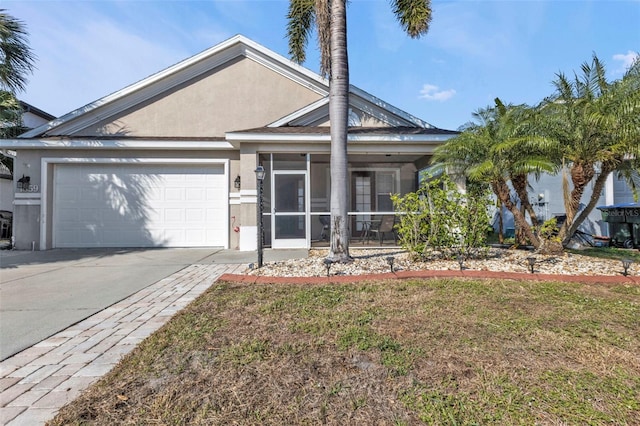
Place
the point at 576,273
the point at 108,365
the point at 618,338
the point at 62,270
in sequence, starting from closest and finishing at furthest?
the point at 108,365 < the point at 618,338 < the point at 576,273 < the point at 62,270

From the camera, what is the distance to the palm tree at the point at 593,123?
553cm

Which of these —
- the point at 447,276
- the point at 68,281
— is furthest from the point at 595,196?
the point at 68,281

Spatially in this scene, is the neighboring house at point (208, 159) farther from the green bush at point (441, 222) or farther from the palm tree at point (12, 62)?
the green bush at point (441, 222)

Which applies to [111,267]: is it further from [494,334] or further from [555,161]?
[555,161]

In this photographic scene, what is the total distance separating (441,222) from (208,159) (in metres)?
7.34

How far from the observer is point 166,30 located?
9.30 m

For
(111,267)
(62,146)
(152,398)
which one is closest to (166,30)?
(62,146)

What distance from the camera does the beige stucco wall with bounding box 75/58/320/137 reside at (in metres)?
10.5

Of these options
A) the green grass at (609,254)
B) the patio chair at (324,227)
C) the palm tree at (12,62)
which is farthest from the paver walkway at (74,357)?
the palm tree at (12,62)

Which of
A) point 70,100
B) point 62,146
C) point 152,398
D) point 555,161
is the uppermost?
point 70,100

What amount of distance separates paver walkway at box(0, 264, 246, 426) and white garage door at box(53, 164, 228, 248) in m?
5.51

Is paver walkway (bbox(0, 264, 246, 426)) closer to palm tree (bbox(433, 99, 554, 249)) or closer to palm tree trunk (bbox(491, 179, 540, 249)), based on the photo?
palm tree (bbox(433, 99, 554, 249))

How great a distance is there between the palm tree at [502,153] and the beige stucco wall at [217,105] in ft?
18.8

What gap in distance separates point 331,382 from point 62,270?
6919 millimetres
